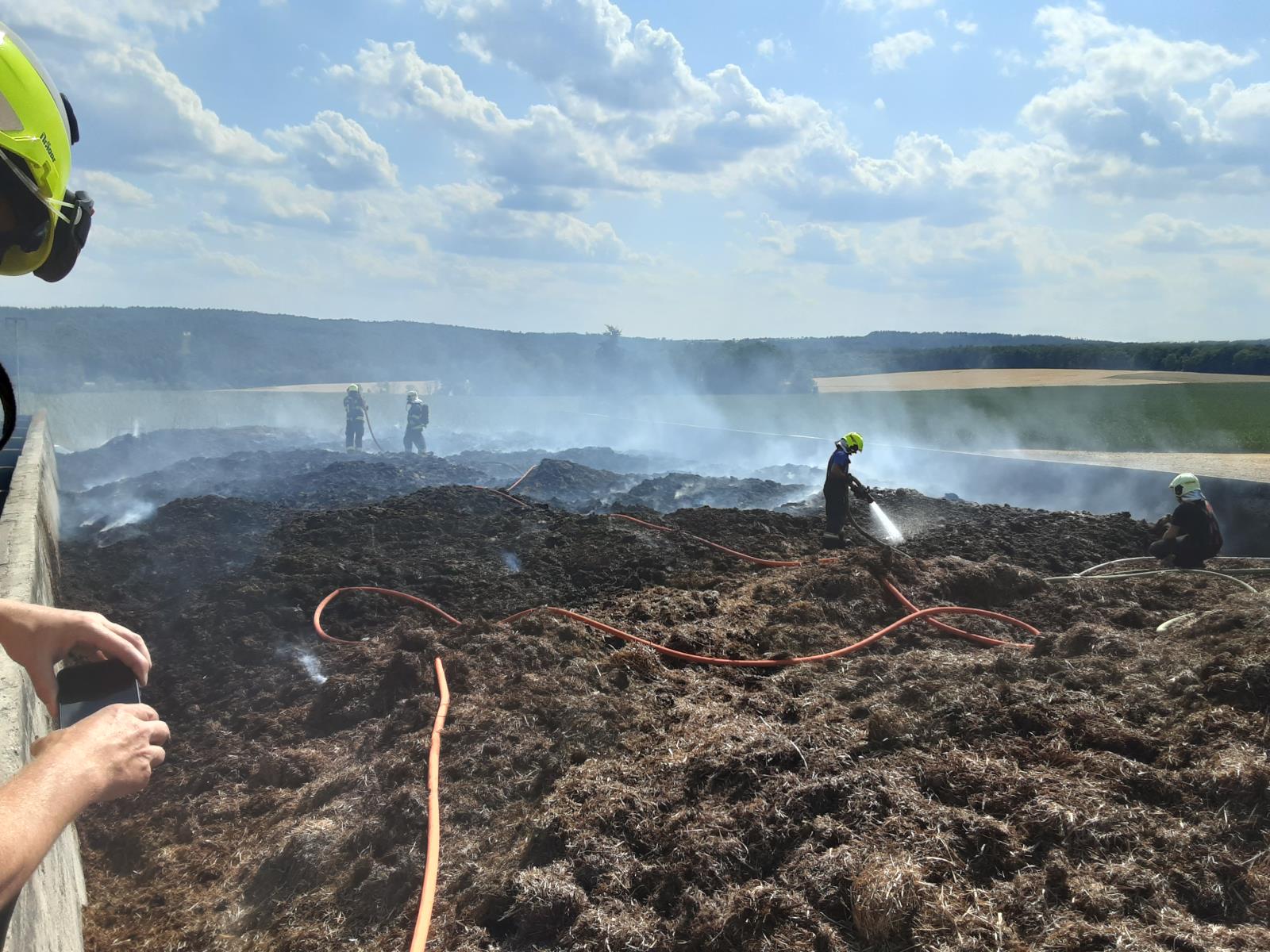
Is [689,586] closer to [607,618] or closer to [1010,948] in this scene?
[607,618]

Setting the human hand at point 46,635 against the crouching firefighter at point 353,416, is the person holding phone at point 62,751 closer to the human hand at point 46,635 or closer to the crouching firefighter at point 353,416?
the human hand at point 46,635

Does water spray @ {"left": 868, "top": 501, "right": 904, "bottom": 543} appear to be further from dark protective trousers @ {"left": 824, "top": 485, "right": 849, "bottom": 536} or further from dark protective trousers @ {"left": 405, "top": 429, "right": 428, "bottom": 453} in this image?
dark protective trousers @ {"left": 405, "top": 429, "right": 428, "bottom": 453}

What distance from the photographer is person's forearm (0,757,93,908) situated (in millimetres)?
1401

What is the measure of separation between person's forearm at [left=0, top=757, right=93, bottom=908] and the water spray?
38.4ft

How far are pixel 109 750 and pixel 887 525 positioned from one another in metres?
12.5

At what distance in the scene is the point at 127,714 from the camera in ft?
5.84

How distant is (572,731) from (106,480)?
20929 millimetres

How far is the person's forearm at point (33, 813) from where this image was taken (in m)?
1.40

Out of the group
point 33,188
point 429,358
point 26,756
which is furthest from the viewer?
point 429,358

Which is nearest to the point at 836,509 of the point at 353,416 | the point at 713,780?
the point at 713,780

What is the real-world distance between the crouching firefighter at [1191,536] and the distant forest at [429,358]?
133 feet

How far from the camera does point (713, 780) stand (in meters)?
4.20

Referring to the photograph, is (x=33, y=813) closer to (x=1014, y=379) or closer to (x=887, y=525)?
(x=887, y=525)

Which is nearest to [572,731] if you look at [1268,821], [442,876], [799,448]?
[442,876]
